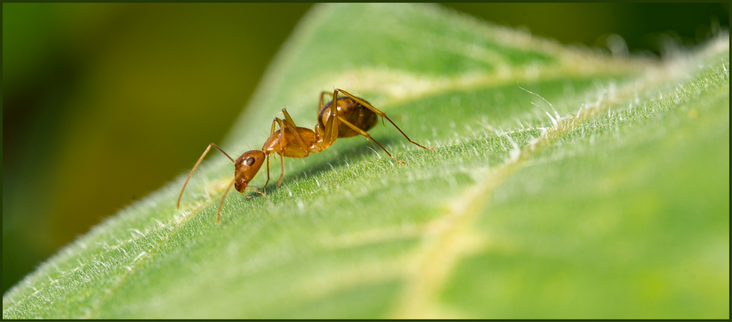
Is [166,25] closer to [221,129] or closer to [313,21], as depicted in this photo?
[221,129]

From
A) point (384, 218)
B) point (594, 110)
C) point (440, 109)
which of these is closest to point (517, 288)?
point (384, 218)

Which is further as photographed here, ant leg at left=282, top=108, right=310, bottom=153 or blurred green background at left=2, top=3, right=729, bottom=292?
blurred green background at left=2, top=3, right=729, bottom=292

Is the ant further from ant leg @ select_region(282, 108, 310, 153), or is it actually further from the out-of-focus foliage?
the out-of-focus foliage

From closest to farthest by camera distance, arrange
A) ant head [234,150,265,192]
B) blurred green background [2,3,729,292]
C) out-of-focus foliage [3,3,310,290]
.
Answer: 1. ant head [234,150,265,192]
2. blurred green background [2,3,729,292]
3. out-of-focus foliage [3,3,310,290]

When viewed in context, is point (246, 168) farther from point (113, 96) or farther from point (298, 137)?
point (113, 96)

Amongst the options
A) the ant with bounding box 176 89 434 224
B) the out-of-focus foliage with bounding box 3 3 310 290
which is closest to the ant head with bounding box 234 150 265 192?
the ant with bounding box 176 89 434 224

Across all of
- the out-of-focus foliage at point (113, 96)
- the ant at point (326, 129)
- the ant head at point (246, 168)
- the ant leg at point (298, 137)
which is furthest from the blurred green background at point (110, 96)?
the ant head at point (246, 168)

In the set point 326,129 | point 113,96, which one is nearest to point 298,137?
point 326,129
